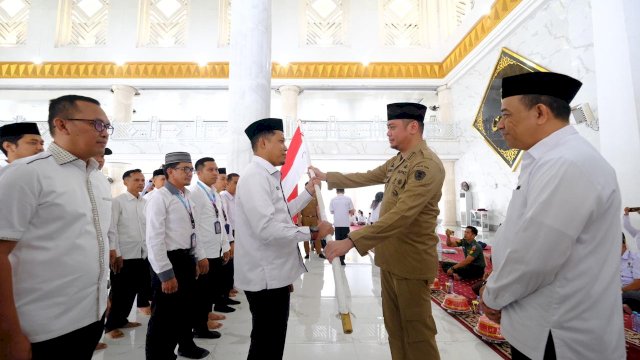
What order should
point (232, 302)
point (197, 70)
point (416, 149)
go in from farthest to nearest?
point (197, 70)
point (232, 302)
point (416, 149)

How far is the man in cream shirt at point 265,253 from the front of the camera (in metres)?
1.48

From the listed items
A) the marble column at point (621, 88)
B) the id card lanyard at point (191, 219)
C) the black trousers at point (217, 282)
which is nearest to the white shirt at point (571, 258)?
the id card lanyard at point (191, 219)

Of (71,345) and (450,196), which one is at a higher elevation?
(450,196)

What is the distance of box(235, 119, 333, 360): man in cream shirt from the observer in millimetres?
1476

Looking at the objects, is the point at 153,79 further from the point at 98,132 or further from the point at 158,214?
the point at 98,132

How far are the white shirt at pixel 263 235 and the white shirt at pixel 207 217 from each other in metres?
1.25

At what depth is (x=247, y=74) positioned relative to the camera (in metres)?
4.00

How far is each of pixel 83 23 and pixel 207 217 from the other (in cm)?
1359

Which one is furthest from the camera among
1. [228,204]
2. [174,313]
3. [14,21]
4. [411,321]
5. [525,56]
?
[14,21]

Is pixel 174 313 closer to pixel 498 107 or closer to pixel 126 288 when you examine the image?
pixel 126 288

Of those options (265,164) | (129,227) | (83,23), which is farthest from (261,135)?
(83,23)

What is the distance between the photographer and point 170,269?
1981 millimetres

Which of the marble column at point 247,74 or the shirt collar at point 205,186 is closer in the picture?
the shirt collar at point 205,186

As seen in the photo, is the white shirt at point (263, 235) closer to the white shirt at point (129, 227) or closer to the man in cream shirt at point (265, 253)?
the man in cream shirt at point (265, 253)
